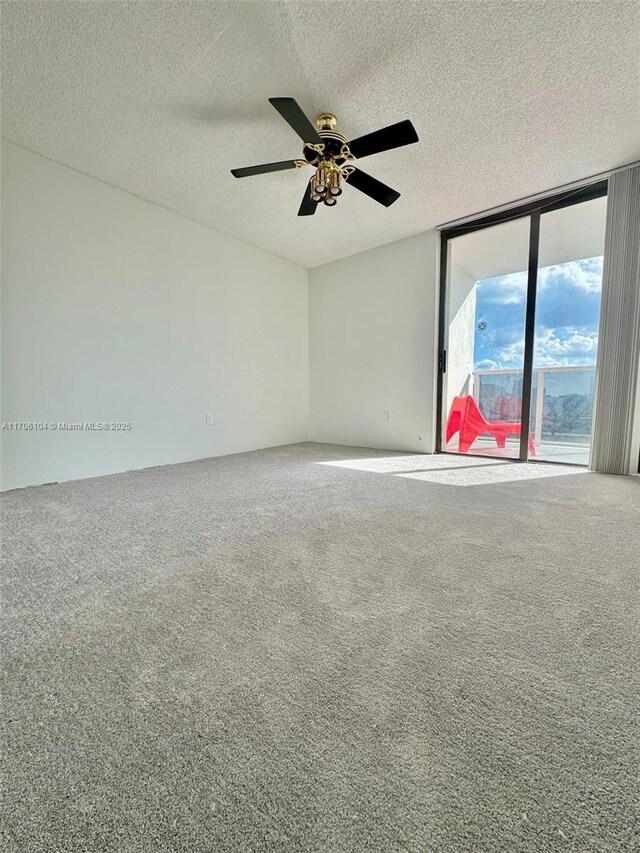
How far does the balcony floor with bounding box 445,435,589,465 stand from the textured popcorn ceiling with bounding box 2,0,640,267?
2413 millimetres

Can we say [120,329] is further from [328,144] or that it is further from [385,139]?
[385,139]

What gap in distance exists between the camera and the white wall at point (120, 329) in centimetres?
251

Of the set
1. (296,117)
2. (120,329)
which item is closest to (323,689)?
(296,117)

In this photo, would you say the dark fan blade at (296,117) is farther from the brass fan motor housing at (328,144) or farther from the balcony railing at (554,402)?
the balcony railing at (554,402)

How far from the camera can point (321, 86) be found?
1.98 metres

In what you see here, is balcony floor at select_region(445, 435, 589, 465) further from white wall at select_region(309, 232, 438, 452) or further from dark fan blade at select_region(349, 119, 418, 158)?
dark fan blade at select_region(349, 119, 418, 158)

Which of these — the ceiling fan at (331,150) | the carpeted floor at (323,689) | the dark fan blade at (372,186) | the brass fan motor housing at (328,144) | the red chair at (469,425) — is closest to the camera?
the carpeted floor at (323,689)

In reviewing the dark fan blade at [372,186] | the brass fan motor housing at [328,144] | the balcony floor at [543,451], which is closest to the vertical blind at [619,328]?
the balcony floor at [543,451]

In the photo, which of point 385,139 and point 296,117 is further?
point 385,139

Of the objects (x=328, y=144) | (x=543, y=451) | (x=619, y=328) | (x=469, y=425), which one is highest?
(x=328, y=144)

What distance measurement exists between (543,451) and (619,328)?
137 cm

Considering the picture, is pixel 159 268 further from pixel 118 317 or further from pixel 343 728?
pixel 343 728

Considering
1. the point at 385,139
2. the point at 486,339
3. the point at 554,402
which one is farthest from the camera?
the point at 486,339

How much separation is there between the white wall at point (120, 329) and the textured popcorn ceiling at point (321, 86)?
342 mm
